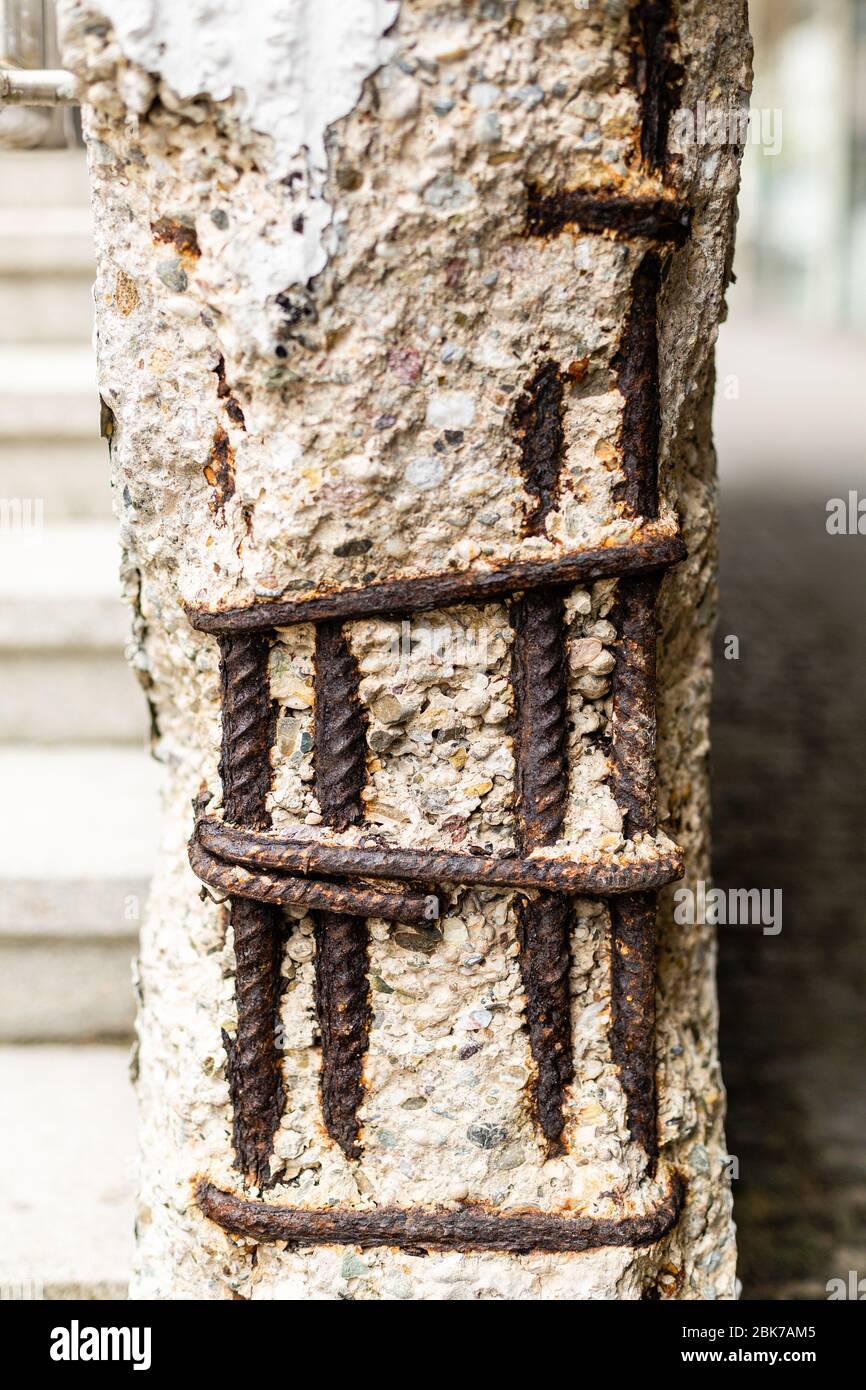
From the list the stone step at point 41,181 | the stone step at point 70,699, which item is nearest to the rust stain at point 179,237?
the stone step at point 70,699

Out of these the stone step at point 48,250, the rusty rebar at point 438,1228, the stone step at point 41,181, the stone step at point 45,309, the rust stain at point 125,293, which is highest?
the stone step at point 41,181

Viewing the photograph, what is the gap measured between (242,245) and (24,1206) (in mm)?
1105

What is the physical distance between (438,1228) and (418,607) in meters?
0.56

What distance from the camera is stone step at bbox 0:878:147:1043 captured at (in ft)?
5.76

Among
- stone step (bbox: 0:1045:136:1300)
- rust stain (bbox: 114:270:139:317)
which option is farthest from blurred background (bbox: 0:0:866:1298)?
rust stain (bbox: 114:270:139:317)

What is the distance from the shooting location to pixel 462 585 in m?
1.13

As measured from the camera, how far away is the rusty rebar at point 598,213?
1.07 metres

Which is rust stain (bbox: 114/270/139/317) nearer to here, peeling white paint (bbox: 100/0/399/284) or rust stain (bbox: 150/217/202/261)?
rust stain (bbox: 150/217/202/261)

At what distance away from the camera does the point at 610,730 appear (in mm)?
1218

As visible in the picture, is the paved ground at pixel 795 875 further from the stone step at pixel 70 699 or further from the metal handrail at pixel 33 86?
the metal handrail at pixel 33 86

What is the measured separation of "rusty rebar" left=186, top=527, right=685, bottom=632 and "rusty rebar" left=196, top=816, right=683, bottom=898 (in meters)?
0.19

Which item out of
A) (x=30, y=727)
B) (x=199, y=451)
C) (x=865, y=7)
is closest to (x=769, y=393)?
(x=865, y=7)

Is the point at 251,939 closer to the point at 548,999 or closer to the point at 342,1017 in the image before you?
the point at 342,1017
